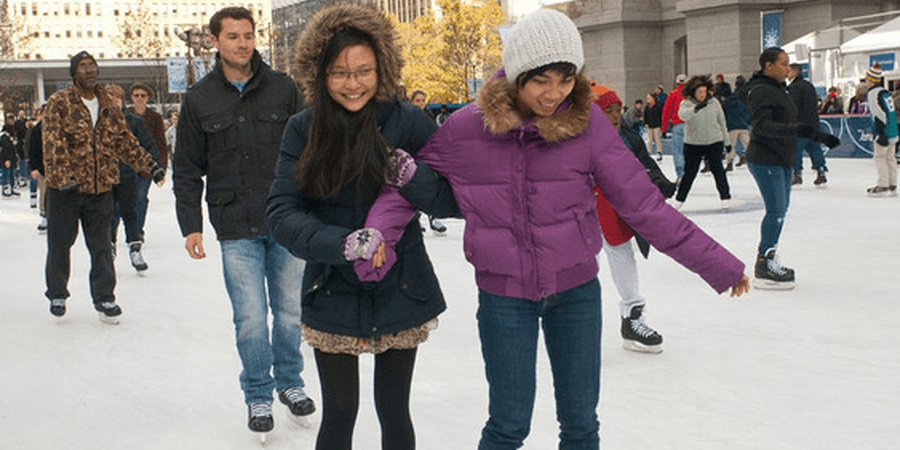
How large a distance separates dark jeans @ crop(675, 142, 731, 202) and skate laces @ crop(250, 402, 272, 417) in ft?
31.7

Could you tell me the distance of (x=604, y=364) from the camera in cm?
547

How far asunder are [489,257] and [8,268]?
8.72 meters

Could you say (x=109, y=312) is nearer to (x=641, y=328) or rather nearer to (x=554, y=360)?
(x=641, y=328)

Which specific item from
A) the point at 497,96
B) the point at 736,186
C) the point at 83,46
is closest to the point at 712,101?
the point at 736,186

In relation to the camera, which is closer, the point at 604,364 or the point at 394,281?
the point at 394,281

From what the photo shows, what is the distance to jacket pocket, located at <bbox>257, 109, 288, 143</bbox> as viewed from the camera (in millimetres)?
4336

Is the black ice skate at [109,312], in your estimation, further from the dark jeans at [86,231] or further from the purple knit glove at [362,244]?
the purple knit glove at [362,244]

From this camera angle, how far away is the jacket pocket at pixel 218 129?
168 inches

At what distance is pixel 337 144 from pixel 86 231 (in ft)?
15.7

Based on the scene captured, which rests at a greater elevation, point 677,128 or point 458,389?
point 677,128

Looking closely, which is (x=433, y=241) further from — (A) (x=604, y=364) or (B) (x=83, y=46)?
(B) (x=83, y=46)

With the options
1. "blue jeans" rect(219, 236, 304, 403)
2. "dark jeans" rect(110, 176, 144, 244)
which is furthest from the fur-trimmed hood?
"dark jeans" rect(110, 176, 144, 244)

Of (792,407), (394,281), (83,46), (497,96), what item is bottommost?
(792,407)

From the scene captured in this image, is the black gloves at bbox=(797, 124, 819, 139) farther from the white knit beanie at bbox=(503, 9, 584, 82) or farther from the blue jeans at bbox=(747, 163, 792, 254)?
the white knit beanie at bbox=(503, 9, 584, 82)
